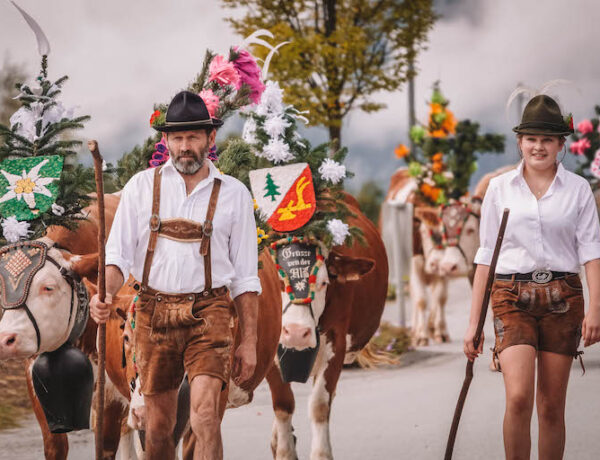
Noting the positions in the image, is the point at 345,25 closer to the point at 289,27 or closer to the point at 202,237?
the point at 289,27

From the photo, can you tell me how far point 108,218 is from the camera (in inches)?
260

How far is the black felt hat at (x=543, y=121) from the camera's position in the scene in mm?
4871

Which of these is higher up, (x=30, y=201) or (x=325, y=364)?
(x=30, y=201)

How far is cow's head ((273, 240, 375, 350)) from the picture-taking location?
6352mm

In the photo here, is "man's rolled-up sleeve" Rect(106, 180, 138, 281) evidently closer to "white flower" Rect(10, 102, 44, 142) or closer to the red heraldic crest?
"white flower" Rect(10, 102, 44, 142)

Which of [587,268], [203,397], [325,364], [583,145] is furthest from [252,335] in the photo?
[583,145]

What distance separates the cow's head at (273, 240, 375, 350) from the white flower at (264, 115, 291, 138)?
2.61 ft

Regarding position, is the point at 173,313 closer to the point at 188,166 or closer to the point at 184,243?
the point at 184,243

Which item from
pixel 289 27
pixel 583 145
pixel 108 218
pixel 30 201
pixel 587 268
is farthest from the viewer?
pixel 289 27

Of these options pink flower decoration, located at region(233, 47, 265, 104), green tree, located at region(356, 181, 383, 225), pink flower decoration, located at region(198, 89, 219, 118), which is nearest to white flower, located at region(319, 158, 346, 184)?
pink flower decoration, located at region(233, 47, 265, 104)

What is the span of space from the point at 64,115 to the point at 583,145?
7.46 m

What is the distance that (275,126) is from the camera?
6.86 meters

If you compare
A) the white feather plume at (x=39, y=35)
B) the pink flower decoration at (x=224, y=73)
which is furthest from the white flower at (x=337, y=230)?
the white feather plume at (x=39, y=35)

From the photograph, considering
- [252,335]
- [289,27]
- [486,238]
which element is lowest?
[252,335]
